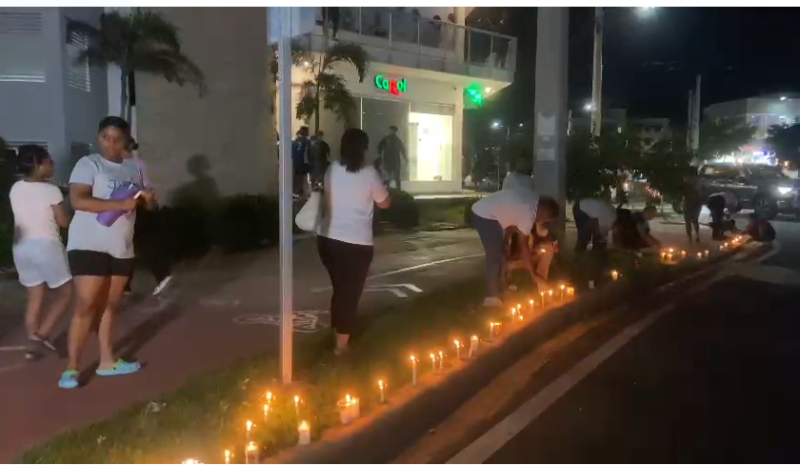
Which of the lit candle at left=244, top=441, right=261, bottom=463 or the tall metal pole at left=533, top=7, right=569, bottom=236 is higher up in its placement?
the tall metal pole at left=533, top=7, right=569, bottom=236

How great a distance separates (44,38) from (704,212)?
1905cm

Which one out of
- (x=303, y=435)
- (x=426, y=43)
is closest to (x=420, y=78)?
(x=426, y=43)

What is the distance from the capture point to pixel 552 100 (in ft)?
35.6

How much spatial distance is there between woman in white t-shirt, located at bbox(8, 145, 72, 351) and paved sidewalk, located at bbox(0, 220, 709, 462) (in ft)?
1.88

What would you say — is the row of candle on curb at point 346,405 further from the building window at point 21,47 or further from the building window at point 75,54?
the building window at point 21,47

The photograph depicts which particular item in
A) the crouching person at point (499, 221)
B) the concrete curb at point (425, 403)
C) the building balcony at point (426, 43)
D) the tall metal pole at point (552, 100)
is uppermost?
the building balcony at point (426, 43)

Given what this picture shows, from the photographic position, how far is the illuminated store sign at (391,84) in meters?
21.4

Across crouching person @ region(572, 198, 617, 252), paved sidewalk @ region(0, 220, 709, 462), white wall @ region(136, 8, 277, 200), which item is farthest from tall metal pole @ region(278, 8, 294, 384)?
white wall @ region(136, 8, 277, 200)

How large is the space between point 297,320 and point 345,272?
6.98ft

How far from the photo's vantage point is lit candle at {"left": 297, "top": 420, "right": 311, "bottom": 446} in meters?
4.38

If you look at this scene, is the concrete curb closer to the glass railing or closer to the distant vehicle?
the glass railing

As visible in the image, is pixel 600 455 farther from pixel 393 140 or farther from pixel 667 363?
pixel 393 140

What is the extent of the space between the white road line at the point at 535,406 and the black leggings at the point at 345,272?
1431mm

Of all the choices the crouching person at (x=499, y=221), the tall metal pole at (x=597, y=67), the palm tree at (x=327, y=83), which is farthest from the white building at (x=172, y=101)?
the crouching person at (x=499, y=221)
